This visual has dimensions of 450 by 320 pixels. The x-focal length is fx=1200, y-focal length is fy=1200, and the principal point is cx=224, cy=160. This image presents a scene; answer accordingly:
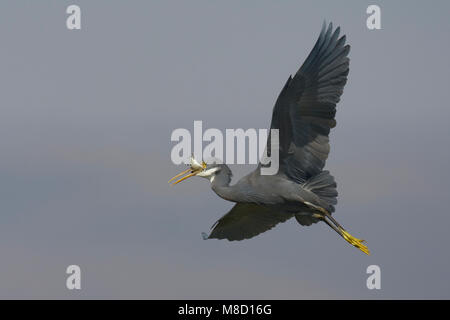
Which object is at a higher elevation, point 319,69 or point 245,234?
point 319,69

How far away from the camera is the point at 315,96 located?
17.8m

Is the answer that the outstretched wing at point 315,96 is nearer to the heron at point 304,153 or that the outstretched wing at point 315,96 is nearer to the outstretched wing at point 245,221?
the heron at point 304,153

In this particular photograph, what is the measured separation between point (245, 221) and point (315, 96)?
9.06ft

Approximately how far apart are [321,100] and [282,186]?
4.71 ft

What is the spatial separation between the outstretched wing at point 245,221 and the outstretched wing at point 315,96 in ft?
5.32

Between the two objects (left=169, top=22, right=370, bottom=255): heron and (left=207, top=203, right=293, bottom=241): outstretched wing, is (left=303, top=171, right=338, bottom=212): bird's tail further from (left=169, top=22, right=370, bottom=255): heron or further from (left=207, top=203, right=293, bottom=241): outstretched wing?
(left=207, top=203, right=293, bottom=241): outstretched wing

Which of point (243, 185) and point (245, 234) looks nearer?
point (243, 185)

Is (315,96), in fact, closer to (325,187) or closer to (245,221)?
(325,187)

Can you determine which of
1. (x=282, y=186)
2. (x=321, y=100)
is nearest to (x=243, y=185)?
(x=282, y=186)

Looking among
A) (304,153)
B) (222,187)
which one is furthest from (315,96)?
(222,187)

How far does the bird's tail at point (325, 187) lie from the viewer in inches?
714

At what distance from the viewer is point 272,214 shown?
1931 centimetres

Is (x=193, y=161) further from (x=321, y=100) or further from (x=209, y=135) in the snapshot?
(x=321, y=100)

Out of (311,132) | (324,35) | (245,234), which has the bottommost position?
(245,234)
